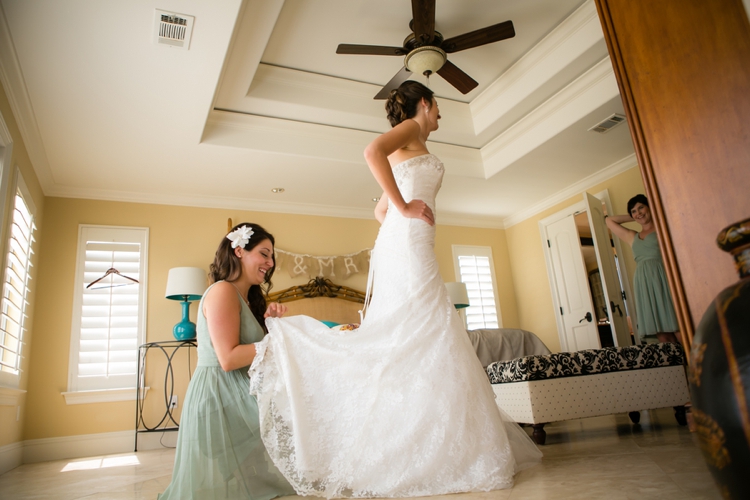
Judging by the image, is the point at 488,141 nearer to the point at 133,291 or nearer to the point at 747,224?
the point at 133,291

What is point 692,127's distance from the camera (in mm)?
1162

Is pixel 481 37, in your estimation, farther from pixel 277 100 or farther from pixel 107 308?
pixel 107 308

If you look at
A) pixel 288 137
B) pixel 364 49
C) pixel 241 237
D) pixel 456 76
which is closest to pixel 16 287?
pixel 288 137

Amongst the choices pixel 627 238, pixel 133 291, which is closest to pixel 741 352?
pixel 627 238

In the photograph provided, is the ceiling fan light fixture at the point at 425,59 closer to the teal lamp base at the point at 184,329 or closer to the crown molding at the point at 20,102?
the crown molding at the point at 20,102

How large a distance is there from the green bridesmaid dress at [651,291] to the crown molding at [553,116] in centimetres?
119

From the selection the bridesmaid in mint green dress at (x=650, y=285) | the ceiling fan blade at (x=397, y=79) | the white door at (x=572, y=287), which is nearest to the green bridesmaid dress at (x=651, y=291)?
the bridesmaid in mint green dress at (x=650, y=285)

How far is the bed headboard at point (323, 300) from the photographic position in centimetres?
553

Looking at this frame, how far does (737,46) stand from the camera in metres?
1.07

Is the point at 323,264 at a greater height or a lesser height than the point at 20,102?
lesser

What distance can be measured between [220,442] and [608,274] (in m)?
4.50

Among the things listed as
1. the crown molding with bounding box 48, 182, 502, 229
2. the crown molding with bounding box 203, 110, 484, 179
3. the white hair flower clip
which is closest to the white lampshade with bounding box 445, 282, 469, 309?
the crown molding with bounding box 48, 182, 502, 229

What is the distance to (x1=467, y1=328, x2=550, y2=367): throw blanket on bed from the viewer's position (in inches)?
171

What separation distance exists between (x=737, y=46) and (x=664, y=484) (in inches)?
49.6
